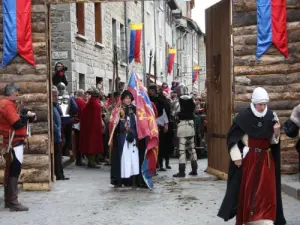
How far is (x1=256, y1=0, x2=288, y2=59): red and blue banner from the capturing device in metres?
11.7

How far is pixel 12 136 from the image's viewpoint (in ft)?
30.9

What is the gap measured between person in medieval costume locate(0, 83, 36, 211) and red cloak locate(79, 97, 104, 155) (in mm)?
5994

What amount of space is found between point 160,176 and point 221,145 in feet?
5.46

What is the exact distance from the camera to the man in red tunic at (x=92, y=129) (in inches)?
614

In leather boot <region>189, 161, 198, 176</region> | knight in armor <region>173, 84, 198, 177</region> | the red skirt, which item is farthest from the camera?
leather boot <region>189, 161, 198, 176</region>

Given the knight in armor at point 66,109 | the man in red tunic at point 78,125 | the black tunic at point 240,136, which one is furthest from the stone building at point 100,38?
the black tunic at point 240,136

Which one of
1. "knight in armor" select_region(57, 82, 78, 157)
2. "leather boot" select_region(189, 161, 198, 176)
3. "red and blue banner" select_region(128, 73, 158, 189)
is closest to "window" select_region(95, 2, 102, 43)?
"knight in armor" select_region(57, 82, 78, 157)

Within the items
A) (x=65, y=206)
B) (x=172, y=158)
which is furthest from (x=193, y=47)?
(x=65, y=206)

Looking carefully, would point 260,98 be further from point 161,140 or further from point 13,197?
point 161,140

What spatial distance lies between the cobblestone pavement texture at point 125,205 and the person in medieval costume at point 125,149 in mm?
229

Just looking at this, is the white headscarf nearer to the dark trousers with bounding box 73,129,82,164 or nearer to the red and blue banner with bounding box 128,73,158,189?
the red and blue banner with bounding box 128,73,158,189

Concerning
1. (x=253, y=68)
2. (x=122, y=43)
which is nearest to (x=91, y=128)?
(x=253, y=68)

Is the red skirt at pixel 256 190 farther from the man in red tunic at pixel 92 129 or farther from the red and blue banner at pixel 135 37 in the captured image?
the red and blue banner at pixel 135 37

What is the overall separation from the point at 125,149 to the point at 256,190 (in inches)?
182
